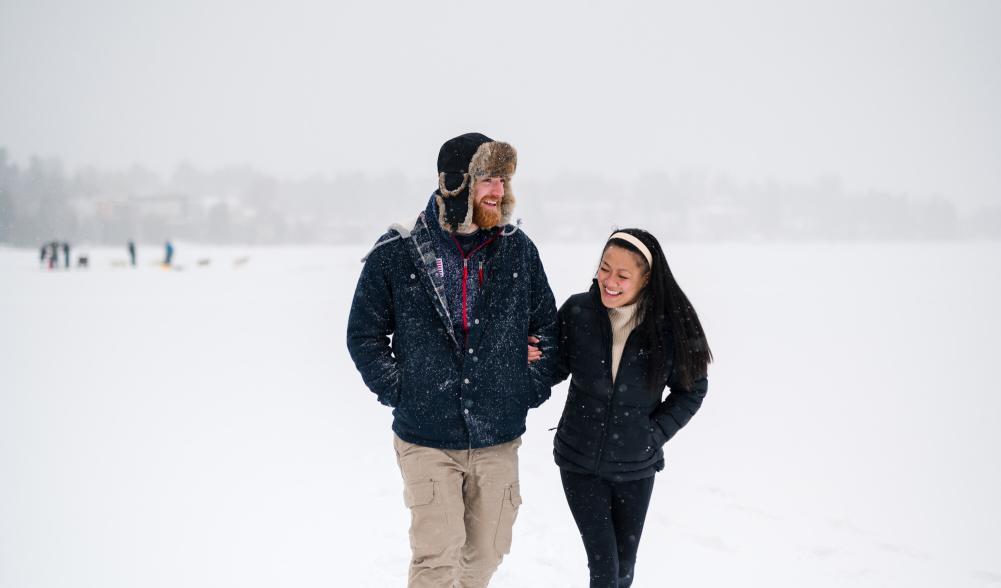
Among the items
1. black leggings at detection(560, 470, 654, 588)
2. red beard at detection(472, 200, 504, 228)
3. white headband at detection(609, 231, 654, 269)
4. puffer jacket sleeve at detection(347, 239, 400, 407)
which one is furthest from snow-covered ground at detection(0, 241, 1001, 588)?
red beard at detection(472, 200, 504, 228)

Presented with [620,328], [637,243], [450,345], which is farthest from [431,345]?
[637,243]

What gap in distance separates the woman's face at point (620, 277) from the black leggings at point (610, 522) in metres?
0.89

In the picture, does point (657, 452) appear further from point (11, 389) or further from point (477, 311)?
point (11, 389)

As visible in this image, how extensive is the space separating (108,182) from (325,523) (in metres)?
198

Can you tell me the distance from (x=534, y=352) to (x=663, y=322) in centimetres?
66

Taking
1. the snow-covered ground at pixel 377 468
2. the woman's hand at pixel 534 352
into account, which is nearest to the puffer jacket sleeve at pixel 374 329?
the woman's hand at pixel 534 352

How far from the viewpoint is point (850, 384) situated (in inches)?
356

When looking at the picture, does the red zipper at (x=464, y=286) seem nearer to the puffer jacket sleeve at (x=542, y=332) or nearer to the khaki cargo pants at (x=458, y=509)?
the puffer jacket sleeve at (x=542, y=332)

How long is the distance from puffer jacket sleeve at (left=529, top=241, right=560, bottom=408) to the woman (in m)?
0.15

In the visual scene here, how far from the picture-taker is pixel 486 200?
2850mm

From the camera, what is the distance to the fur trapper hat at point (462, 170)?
2.81 metres

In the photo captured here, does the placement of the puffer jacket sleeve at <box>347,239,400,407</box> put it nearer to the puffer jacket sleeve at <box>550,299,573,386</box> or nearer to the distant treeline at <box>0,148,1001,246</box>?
the puffer jacket sleeve at <box>550,299,573,386</box>

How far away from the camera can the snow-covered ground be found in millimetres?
4027

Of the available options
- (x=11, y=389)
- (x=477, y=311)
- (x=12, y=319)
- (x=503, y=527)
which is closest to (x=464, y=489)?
(x=503, y=527)
